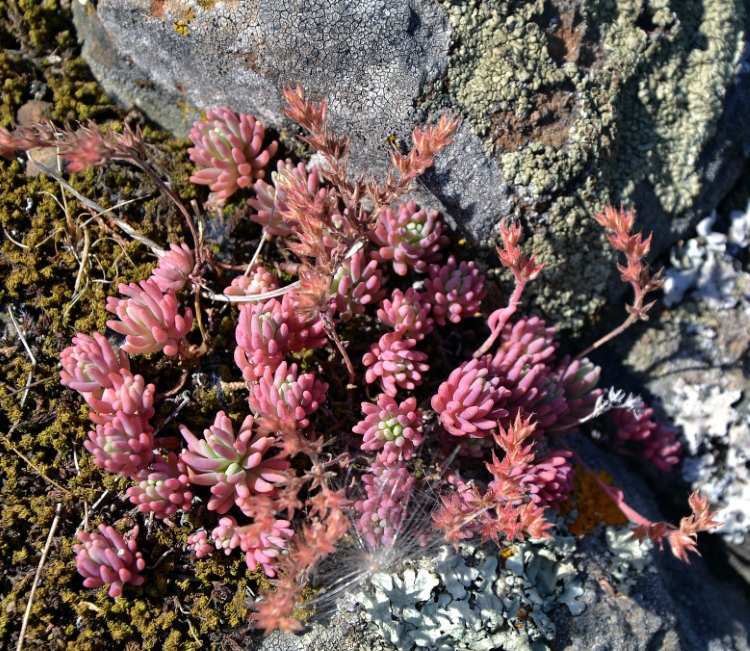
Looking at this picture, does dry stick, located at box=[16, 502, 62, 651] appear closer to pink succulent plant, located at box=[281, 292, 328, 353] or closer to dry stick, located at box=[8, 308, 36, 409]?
dry stick, located at box=[8, 308, 36, 409]

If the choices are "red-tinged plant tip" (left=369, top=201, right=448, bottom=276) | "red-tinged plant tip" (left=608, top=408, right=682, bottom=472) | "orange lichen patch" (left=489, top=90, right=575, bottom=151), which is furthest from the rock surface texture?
"red-tinged plant tip" (left=608, top=408, right=682, bottom=472)

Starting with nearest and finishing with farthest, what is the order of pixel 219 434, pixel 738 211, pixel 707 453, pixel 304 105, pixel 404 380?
pixel 304 105, pixel 219 434, pixel 404 380, pixel 707 453, pixel 738 211

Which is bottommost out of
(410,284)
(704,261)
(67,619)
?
(67,619)

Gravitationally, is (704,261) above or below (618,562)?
above

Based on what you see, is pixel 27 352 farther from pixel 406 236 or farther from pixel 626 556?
pixel 626 556

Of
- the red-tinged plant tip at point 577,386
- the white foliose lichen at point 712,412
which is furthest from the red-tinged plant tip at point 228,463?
the white foliose lichen at point 712,412

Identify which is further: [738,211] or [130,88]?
[738,211]

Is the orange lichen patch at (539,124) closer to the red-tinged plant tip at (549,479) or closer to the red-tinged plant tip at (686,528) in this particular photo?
the red-tinged plant tip at (549,479)

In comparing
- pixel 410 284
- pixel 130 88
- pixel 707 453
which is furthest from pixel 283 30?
pixel 707 453

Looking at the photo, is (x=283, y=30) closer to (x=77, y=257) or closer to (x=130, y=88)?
(x=130, y=88)
